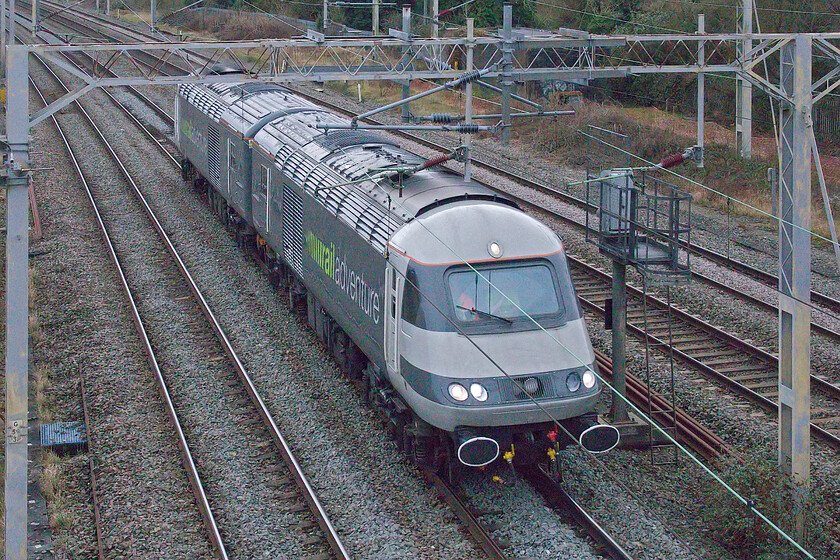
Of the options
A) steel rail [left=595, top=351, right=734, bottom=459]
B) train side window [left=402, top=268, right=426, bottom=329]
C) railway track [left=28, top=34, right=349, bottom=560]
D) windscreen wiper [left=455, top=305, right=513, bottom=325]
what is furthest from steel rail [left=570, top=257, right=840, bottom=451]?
railway track [left=28, top=34, right=349, bottom=560]

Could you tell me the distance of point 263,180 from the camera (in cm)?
1855

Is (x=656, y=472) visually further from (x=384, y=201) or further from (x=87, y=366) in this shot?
(x=87, y=366)

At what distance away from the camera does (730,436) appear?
13.1 metres

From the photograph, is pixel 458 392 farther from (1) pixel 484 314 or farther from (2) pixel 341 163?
(2) pixel 341 163

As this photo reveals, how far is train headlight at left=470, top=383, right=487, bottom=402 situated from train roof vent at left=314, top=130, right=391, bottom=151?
259 inches

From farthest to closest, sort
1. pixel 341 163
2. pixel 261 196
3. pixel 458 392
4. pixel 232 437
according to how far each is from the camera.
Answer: pixel 261 196, pixel 341 163, pixel 232 437, pixel 458 392

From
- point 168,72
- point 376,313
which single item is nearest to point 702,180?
point 376,313

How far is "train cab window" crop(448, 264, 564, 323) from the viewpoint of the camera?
10.8 m

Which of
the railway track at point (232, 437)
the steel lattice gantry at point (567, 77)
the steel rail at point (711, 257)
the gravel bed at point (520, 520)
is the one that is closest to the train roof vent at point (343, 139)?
the steel lattice gantry at point (567, 77)

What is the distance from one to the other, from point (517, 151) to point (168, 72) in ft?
74.1

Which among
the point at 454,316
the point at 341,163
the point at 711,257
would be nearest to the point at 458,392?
the point at 454,316

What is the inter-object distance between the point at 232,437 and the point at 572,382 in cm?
481

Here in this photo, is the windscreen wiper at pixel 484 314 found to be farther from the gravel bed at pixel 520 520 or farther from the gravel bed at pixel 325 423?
the gravel bed at pixel 325 423

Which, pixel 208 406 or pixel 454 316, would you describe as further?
pixel 208 406
